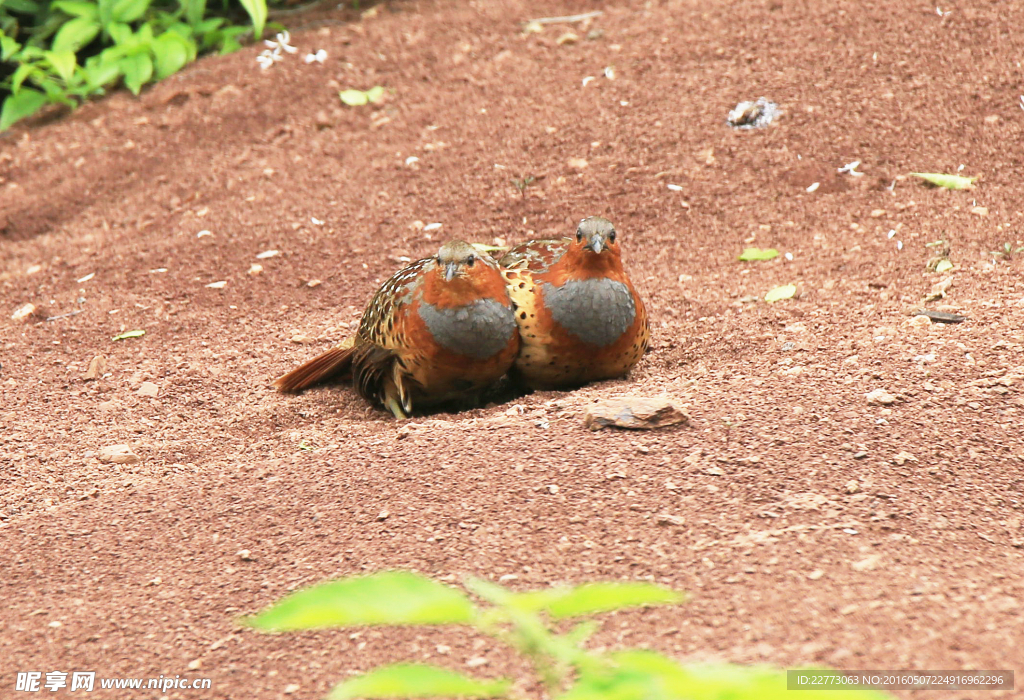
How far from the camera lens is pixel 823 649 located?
1.94m

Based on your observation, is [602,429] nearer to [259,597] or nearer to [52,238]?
[259,597]

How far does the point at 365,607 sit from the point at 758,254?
418 cm

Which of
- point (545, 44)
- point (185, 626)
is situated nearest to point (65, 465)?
point (185, 626)

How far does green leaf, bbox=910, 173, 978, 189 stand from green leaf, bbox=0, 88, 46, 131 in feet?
20.6

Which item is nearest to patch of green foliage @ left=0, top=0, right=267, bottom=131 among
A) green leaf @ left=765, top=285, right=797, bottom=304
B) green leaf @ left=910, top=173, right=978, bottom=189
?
green leaf @ left=765, top=285, right=797, bottom=304

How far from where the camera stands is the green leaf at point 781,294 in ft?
14.6

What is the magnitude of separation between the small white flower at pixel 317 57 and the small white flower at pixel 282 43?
158mm

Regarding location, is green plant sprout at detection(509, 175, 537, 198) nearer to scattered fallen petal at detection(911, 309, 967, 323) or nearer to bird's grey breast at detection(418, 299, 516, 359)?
bird's grey breast at detection(418, 299, 516, 359)

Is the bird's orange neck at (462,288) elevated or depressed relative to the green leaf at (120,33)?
depressed

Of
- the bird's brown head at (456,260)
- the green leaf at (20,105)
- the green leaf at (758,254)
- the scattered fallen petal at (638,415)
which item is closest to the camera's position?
the scattered fallen petal at (638,415)

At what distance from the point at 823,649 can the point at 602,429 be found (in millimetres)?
1342

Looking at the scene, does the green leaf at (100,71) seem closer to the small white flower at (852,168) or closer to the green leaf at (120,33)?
the green leaf at (120,33)

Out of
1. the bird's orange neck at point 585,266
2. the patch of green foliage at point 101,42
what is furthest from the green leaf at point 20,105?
the bird's orange neck at point 585,266

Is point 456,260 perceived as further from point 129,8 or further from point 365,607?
point 129,8
